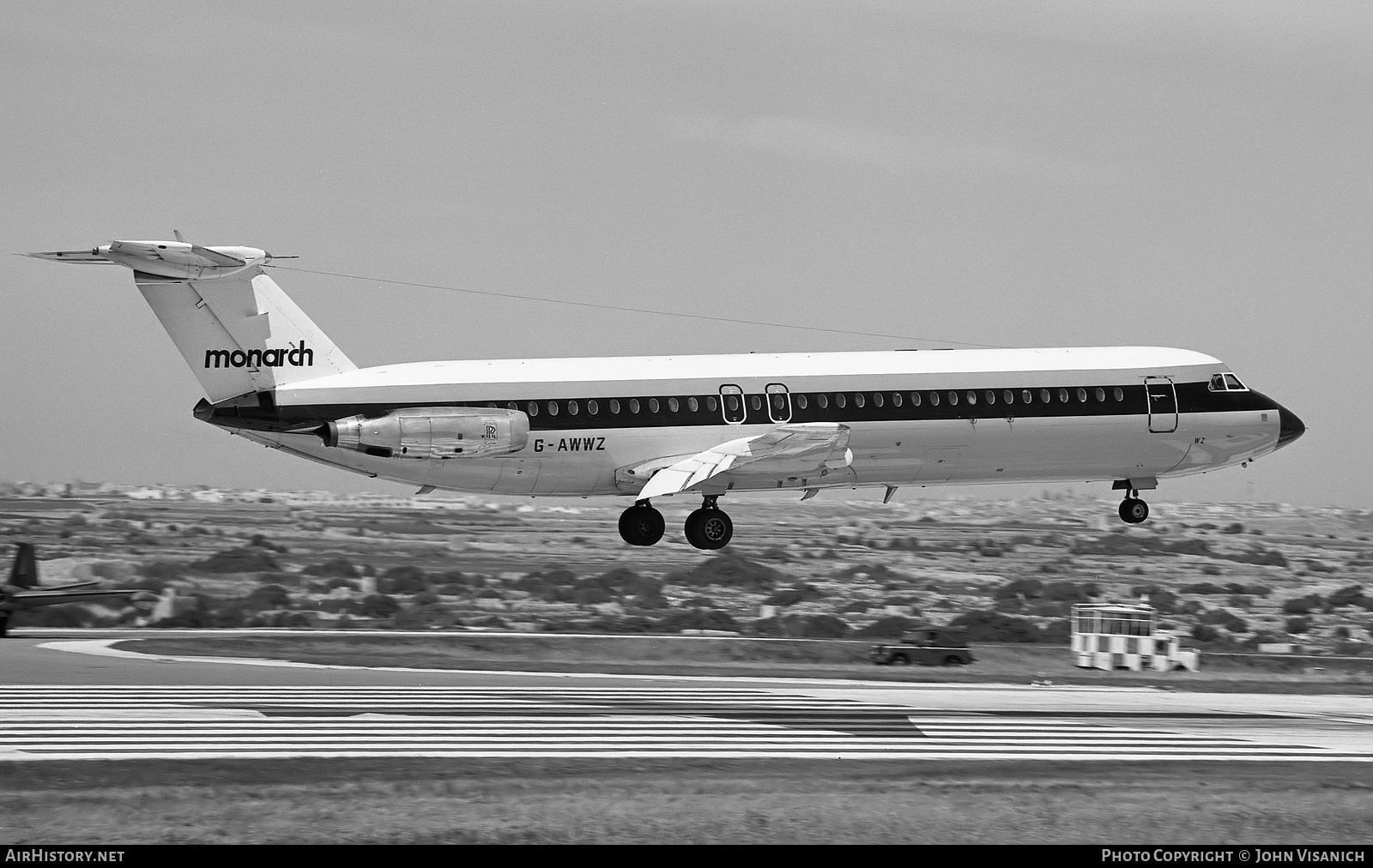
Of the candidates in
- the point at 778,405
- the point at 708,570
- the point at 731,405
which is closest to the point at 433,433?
the point at 731,405

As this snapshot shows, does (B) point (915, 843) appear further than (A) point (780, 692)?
No

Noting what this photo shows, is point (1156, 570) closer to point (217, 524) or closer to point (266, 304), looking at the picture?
point (217, 524)

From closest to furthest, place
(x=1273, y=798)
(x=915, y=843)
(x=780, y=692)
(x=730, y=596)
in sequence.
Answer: (x=915, y=843), (x=1273, y=798), (x=780, y=692), (x=730, y=596)

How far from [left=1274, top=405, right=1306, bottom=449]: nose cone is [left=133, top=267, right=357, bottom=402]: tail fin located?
85.2ft

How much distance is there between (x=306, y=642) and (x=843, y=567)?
143ft

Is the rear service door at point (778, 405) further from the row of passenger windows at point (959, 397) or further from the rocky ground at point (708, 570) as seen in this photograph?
the rocky ground at point (708, 570)

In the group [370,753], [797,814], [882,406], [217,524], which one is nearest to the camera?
[797,814]

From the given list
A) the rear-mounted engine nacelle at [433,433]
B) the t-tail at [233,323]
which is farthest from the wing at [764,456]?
the t-tail at [233,323]

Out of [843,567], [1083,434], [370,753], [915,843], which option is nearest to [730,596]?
[843,567]

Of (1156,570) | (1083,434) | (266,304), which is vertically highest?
(266,304)

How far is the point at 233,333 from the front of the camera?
3950 centimetres

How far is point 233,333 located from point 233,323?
0.73 ft

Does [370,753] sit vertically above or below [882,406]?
below

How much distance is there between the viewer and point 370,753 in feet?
85.4
